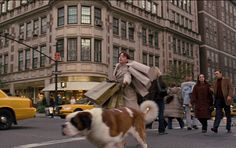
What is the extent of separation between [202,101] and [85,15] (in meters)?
25.3

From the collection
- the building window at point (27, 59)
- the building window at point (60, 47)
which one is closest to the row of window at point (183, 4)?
the building window at point (60, 47)

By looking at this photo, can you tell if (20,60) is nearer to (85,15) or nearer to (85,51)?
(85,51)

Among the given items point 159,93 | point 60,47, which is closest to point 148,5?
point 60,47

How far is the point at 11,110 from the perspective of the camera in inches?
484

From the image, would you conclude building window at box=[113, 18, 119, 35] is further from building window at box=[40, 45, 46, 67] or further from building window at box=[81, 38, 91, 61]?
building window at box=[40, 45, 46, 67]

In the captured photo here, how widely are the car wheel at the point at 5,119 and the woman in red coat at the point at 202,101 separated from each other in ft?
20.1

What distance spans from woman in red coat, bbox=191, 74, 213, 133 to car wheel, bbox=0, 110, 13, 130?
6.11 metres

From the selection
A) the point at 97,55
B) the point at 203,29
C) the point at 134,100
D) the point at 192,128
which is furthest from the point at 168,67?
the point at 134,100

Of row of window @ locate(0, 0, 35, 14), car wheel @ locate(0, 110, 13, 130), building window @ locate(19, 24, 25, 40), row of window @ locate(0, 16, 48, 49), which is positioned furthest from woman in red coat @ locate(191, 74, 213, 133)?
building window @ locate(19, 24, 25, 40)

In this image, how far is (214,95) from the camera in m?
10.7

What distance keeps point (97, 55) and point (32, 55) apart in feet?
27.2

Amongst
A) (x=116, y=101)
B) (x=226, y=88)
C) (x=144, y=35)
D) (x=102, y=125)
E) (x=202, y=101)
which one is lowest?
(x=102, y=125)

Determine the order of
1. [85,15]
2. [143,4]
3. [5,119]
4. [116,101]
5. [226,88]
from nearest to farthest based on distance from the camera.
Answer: [116,101]
[226,88]
[5,119]
[85,15]
[143,4]

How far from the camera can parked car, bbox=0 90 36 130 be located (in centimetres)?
1206
